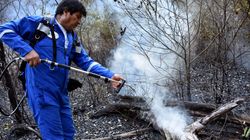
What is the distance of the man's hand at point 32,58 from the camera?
4172 mm

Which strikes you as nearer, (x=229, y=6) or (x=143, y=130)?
(x=143, y=130)

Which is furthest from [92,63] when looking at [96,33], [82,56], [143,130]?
[96,33]

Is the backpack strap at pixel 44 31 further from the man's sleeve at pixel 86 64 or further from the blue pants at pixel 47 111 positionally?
the man's sleeve at pixel 86 64

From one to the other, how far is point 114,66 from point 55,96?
4.57 meters

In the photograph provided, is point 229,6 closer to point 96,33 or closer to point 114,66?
point 114,66

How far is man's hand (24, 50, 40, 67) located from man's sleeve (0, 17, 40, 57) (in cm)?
4

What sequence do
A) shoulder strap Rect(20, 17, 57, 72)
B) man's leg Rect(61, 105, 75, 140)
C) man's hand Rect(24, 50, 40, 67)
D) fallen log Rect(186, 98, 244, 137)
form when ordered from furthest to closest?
fallen log Rect(186, 98, 244, 137) → man's leg Rect(61, 105, 75, 140) → shoulder strap Rect(20, 17, 57, 72) → man's hand Rect(24, 50, 40, 67)

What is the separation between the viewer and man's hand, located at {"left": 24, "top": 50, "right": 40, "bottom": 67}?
417 cm

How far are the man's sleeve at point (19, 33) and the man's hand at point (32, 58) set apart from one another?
0.04 meters

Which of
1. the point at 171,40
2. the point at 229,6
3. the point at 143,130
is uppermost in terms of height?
the point at 229,6

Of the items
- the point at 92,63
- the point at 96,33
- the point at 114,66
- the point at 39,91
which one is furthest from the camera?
the point at 96,33

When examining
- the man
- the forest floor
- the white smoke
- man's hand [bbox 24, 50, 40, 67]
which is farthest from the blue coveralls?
the white smoke

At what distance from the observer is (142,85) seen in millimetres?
7465

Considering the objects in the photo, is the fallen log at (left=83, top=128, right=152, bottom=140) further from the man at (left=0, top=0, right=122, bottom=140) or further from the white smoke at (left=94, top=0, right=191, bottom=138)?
the man at (left=0, top=0, right=122, bottom=140)
